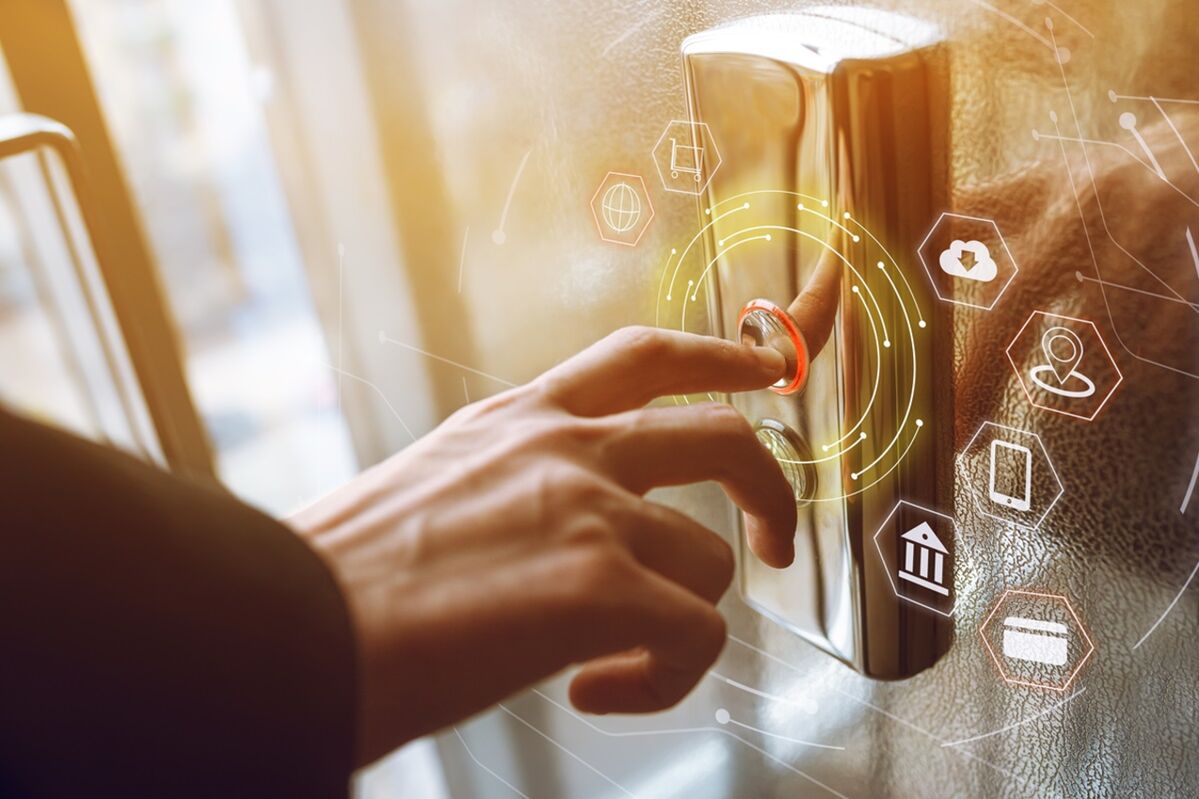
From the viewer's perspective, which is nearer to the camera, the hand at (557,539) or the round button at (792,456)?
the hand at (557,539)

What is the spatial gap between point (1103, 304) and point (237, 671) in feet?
1.02

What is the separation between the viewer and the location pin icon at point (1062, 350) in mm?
364

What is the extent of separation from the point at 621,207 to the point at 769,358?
0.40ft

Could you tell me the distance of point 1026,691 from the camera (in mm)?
433

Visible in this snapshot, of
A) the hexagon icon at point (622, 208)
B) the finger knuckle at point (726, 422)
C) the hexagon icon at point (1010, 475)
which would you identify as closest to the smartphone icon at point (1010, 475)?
the hexagon icon at point (1010, 475)

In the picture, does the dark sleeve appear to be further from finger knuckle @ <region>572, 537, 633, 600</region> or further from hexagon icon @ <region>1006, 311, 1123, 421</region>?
hexagon icon @ <region>1006, 311, 1123, 421</region>

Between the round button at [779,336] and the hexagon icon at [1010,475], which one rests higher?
the round button at [779,336]

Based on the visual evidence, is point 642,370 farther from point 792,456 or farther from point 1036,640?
point 1036,640

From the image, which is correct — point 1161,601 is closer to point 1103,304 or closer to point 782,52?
point 1103,304

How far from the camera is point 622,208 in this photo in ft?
1.75

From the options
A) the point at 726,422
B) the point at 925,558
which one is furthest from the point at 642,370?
the point at 925,558

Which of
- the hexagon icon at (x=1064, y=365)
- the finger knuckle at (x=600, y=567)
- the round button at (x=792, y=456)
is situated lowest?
the round button at (x=792, y=456)

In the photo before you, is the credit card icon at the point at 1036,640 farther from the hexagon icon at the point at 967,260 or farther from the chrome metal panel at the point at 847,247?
the hexagon icon at the point at 967,260

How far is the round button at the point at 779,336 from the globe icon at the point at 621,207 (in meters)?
0.09
